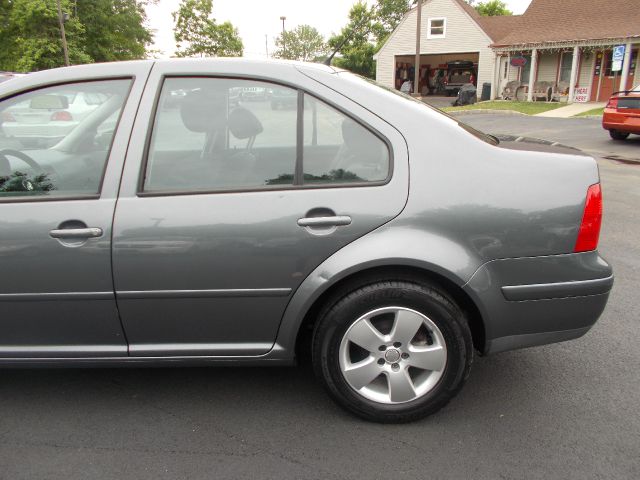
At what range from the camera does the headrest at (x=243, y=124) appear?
101 inches

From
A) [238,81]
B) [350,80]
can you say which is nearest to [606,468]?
[350,80]

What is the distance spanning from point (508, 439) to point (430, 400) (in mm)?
377

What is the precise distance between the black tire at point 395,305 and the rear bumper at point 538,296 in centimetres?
14

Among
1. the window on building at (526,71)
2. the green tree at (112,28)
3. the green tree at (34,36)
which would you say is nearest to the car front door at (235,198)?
the window on building at (526,71)

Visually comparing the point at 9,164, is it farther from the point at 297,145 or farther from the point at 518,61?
the point at 518,61

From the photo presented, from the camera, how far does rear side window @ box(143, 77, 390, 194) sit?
245 centimetres

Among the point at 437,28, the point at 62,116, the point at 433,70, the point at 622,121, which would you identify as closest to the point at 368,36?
the point at 433,70

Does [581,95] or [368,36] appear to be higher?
[368,36]

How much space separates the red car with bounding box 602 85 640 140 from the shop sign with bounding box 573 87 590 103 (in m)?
14.4

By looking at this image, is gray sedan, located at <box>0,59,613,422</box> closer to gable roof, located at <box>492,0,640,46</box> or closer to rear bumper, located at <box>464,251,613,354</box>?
rear bumper, located at <box>464,251,613,354</box>

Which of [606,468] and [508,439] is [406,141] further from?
[606,468]

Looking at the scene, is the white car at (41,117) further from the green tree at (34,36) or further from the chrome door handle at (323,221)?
the green tree at (34,36)

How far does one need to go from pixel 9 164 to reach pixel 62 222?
518 millimetres

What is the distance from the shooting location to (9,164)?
8.63ft
